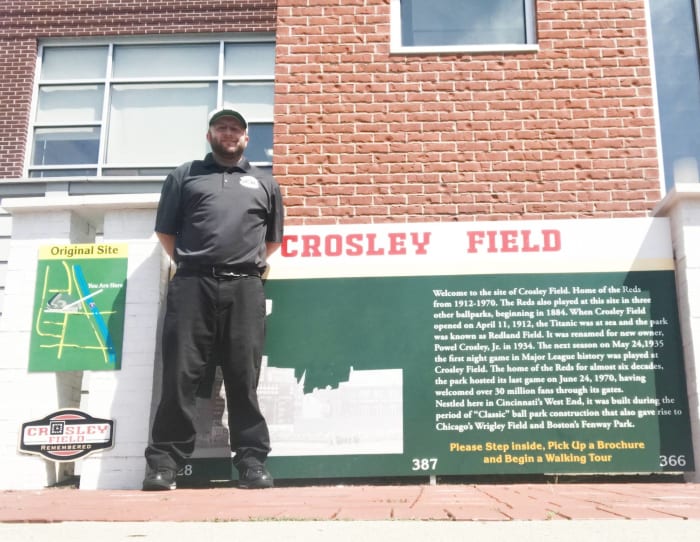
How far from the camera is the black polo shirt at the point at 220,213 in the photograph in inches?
178

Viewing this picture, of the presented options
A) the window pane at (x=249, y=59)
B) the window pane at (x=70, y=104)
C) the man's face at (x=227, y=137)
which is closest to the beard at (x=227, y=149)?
the man's face at (x=227, y=137)

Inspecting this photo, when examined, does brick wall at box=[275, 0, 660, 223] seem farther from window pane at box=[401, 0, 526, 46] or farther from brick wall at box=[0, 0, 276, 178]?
brick wall at box=[0, 0, 276, 178]

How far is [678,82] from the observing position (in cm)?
723

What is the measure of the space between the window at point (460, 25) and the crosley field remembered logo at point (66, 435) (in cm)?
319

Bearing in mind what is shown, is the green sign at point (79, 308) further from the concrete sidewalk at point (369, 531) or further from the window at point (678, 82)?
the window at point (678, 82)

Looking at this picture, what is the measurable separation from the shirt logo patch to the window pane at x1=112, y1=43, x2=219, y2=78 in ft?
26.7

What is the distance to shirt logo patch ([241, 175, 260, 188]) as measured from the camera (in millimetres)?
4707

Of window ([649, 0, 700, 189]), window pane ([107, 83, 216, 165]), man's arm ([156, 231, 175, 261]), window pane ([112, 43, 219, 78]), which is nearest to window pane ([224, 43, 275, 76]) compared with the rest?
window pane ([112, 43, 219, 78])

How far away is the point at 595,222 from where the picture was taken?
4.87 meters

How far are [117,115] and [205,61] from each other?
1.61 m

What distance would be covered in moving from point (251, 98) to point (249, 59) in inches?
26.2

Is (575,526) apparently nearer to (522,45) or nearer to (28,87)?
(522,45)

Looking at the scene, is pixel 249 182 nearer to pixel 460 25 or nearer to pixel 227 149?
pixel 227 149

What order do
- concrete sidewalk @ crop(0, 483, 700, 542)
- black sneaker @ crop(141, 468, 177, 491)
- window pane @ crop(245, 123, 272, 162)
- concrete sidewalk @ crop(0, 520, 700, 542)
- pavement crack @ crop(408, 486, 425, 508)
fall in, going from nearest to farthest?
concrete sidewalk @ crop(0, 520, 700, 542) → concrete sidewalk @ crop(0, 483, 700, 542) → pavement crack @ crop(408, 486, 425, 508) → black sneaker @ crop(141, 468, 177, 491) → window pane @ crop(245, 123, 272, 162)
